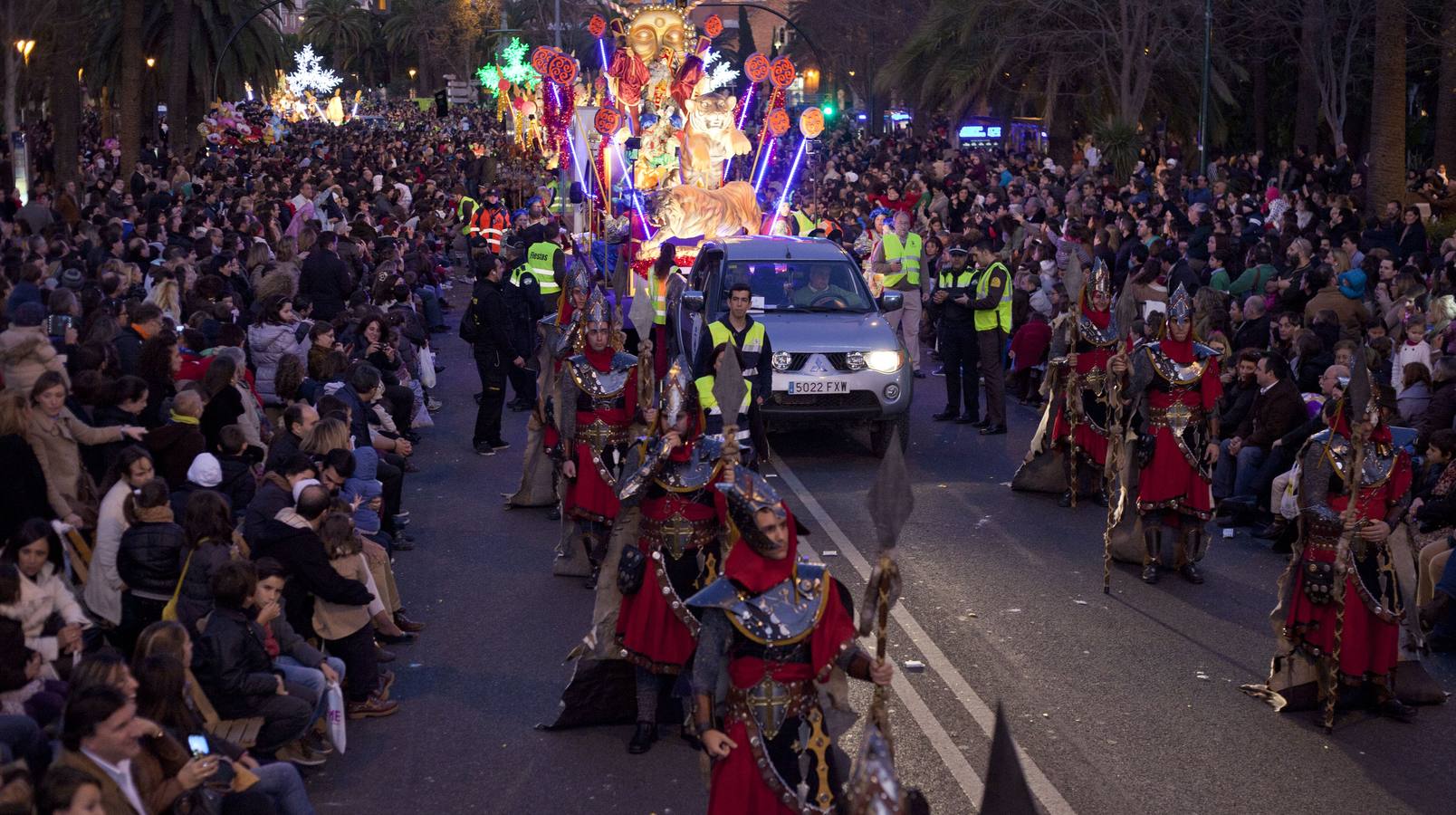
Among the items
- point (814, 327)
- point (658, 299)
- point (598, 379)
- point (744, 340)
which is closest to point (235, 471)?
point (598, 379)

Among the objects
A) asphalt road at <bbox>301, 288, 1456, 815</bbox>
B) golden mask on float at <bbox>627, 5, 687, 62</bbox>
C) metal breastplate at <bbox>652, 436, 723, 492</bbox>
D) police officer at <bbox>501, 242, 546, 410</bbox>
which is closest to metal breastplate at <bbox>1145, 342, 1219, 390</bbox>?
asphalt road at <bbox>301, 288, 1456, 815</bbox>

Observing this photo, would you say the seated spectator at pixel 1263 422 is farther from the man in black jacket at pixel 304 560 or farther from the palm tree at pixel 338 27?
the palm tree at pixel 338 27

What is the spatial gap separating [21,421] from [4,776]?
16.7 ft

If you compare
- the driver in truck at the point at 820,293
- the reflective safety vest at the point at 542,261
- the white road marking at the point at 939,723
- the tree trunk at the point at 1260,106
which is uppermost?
the tree trunk at the point at 1260,106

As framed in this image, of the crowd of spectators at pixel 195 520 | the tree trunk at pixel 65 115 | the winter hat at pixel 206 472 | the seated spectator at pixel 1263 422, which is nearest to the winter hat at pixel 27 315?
the crowd of spectators at pixel 195 520

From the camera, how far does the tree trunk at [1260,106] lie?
135 ft

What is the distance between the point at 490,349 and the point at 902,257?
19.9 ft

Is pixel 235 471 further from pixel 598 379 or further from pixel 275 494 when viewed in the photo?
pixel 598 379

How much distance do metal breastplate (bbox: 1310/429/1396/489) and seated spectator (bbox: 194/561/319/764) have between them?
210 inches

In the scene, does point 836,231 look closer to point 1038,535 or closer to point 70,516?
point 1038,535

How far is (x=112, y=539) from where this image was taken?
875cm

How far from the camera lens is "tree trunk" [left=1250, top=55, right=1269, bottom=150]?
135 ft

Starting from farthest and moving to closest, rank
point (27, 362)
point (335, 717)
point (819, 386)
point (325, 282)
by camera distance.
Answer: point (325, 282) → point (819, 386) → point (27, 362) → point (335, 717)

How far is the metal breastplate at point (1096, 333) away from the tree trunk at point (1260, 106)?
96.9 feet
